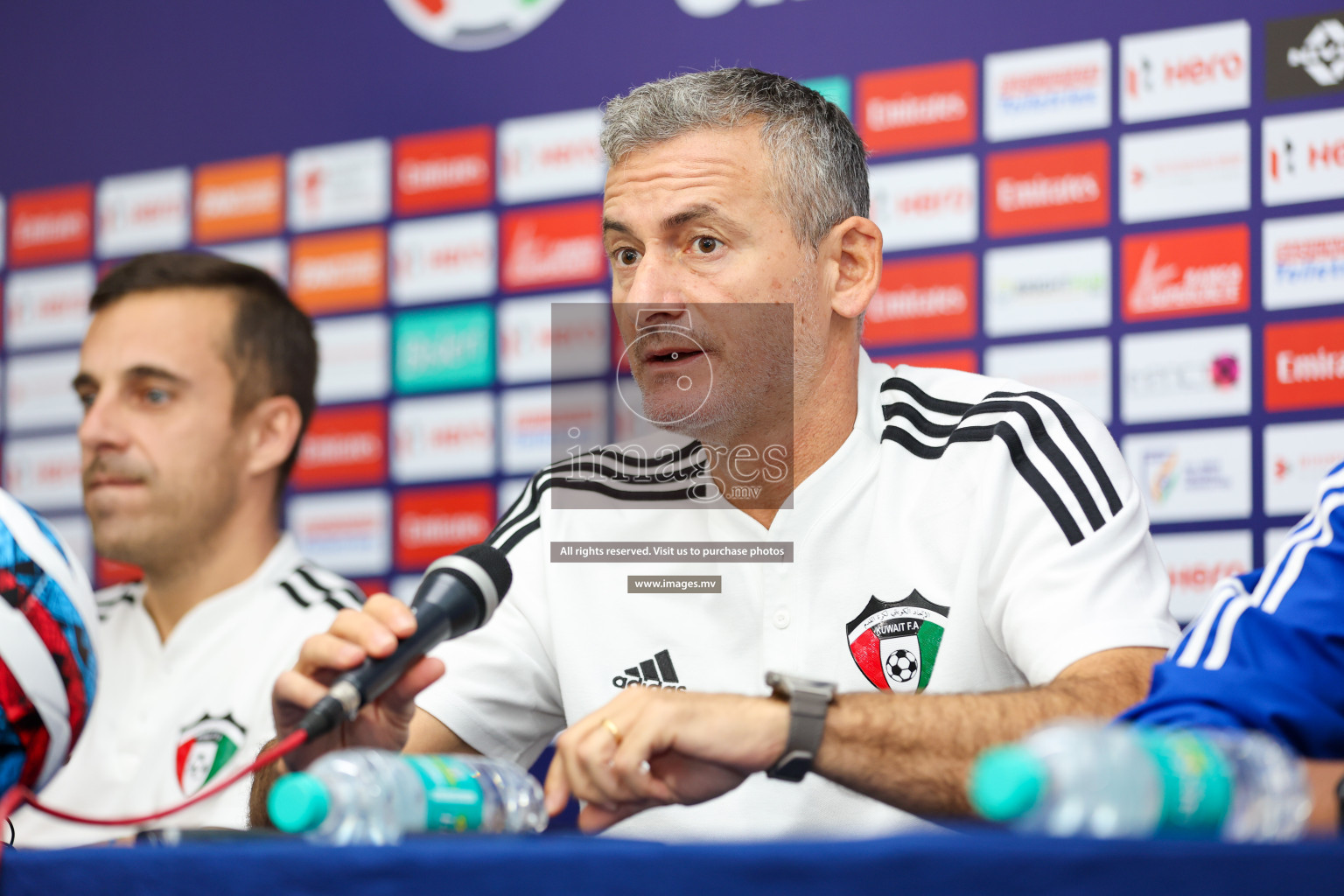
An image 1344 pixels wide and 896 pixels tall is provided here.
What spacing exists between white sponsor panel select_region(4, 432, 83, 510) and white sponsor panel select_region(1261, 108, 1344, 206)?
2.33m

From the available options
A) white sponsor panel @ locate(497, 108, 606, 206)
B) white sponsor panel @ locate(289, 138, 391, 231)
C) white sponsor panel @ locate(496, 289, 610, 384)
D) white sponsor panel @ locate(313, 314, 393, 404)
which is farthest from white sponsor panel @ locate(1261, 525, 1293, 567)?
white sponsor panel @ locate(289, 138, 391, 231)

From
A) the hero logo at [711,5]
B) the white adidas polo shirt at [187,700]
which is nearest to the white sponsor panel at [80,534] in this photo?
the white adidas polo shirt at [187,700]

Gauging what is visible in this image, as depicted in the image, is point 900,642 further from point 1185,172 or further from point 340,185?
point 340,185

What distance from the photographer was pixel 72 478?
8.86ft

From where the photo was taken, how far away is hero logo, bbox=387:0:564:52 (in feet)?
7.95

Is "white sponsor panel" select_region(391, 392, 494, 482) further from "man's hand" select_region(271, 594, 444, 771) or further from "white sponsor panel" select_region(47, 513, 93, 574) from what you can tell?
"man's hand" select_region(271, 594, 444, 771)

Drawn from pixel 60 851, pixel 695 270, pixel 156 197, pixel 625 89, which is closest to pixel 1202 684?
pixel 60 851

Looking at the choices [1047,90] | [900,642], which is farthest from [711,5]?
[900,642]

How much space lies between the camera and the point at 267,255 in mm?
2615

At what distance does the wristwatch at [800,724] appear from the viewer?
0.93m

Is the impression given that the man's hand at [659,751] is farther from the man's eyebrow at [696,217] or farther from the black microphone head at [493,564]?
the man's eyebrow at [696,217]

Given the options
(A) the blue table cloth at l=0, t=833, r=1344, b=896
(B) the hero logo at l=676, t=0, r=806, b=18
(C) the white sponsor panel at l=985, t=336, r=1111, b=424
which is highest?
(B) the hero logo at l=676, t=0, r=806, b=18

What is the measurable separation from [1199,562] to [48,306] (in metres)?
2.36

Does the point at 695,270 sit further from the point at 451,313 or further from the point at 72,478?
the point at 72,478
